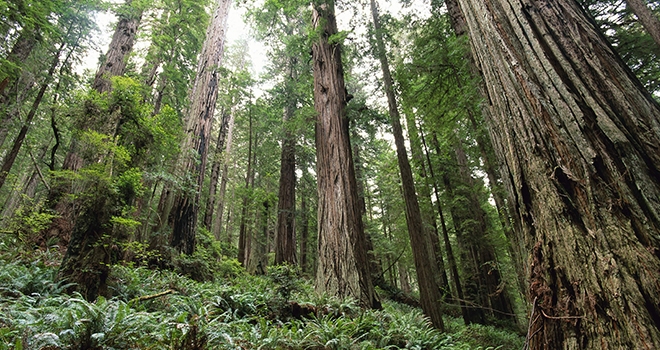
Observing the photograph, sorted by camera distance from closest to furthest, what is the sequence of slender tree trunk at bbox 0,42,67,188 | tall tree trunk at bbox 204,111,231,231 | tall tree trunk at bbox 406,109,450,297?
slender tree trunk at bbox 0,42,67,188 < tall tree trunk at bbox 406,109,450,297 < tall tree trunk at bbox 204,111,231,231

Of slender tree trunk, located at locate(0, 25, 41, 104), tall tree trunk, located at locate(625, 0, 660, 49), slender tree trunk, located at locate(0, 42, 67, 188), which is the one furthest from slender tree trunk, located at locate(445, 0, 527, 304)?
slender tree trunk, located at locate(0, 42, 67, 188)

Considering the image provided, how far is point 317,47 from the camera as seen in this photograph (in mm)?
7148

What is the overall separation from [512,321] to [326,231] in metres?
9.70

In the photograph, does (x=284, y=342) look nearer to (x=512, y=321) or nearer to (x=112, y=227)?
(x=112, y=227)

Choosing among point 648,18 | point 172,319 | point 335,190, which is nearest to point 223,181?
point 335,190

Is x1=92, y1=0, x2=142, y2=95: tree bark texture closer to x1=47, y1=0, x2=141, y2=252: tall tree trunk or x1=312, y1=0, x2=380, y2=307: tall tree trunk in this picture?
x1=47, y1=0, x2=141, y2=252: tall tree trunk

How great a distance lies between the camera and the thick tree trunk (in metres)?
1.15

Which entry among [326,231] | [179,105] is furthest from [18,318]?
[179,105]

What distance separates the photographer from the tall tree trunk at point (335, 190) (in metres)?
4.89

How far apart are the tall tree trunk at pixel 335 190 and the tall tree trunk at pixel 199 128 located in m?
3.34

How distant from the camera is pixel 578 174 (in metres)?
1.37

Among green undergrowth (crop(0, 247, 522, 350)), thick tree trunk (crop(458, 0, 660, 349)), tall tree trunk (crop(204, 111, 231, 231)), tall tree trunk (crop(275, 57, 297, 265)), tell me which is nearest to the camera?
thick tree trunk (crop(458, 0, 660, 349))

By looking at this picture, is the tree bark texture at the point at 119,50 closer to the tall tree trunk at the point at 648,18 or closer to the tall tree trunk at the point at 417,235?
the tall tree trunk at the point at 417,235

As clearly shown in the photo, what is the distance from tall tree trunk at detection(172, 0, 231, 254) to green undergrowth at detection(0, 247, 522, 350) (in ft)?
6.49
